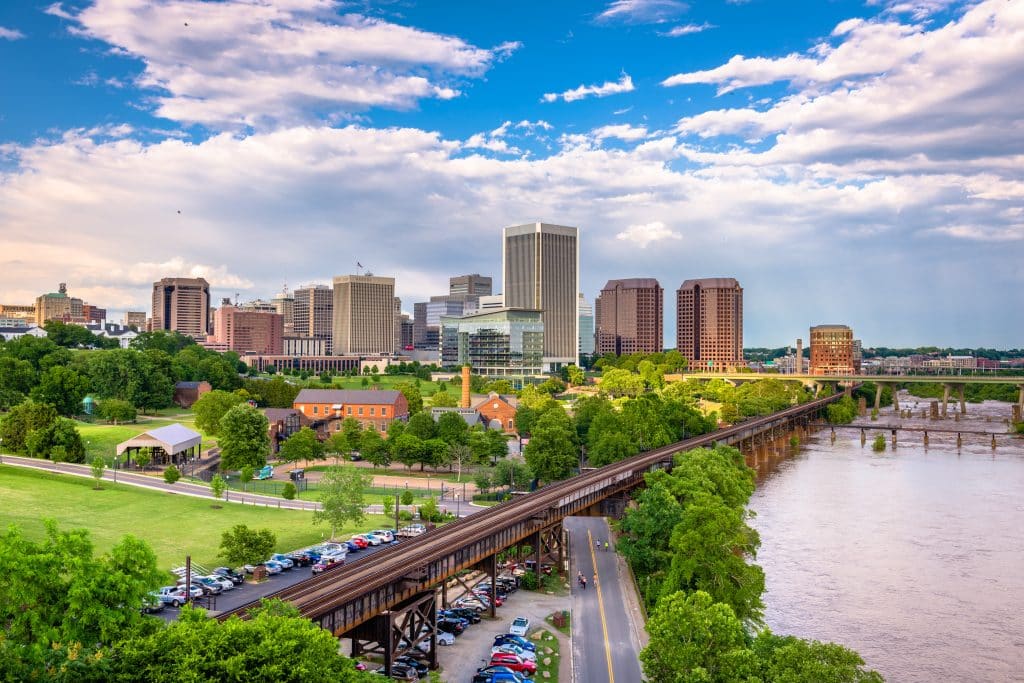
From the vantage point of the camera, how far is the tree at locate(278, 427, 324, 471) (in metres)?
104

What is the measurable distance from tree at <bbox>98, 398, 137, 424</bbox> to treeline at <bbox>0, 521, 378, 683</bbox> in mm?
84361

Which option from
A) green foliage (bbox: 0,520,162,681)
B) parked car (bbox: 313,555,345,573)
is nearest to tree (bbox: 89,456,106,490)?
parked car (bbox: 313,555,345,573)

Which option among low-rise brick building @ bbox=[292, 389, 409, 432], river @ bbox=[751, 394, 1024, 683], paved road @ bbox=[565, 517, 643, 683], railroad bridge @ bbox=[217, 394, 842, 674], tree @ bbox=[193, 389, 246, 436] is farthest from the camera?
low-rise brick building @ bbox=[292, 389, 409, 432]

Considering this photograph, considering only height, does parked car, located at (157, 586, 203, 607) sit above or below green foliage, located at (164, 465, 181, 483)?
below

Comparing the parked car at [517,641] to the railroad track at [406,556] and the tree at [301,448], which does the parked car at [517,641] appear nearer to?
the railroad track at [406,556]

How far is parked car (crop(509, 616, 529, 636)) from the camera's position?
49.7 meters

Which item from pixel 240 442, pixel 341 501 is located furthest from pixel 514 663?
pixel 240 442

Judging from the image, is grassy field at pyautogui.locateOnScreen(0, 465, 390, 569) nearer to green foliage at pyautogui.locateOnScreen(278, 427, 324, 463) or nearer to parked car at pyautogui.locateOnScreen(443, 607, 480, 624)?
parked car at pyautogui.locateOnScreen(443, 607, 480, 624)

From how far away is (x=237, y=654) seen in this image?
96.6 feet

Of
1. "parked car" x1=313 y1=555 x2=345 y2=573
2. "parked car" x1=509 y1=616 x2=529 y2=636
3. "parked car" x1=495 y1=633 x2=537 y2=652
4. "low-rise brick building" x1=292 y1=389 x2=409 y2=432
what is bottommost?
"parked car" x1=509 y1=616 x2=529 y2=636

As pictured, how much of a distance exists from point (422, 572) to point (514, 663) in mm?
7352

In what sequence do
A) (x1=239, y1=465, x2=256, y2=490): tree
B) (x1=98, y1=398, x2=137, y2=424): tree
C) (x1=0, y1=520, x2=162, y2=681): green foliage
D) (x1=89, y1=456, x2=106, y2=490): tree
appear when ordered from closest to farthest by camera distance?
1. (x1=0, y1=520, x2=162, y2=681): green foliage
2. (x1=89, y1=456, x2=106, y2=490): tree
3. (x1=239, y1=465, x2=256, y2=490): tree
4. (x1=98, y1=398, x2=137, y2=424): tree

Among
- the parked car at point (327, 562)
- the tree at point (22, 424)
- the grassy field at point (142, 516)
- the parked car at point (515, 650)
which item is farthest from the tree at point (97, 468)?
the parked car at point (515, 650)

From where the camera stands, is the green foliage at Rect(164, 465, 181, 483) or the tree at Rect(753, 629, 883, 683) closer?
the tree at Rect(753, 629, 883, 683)
